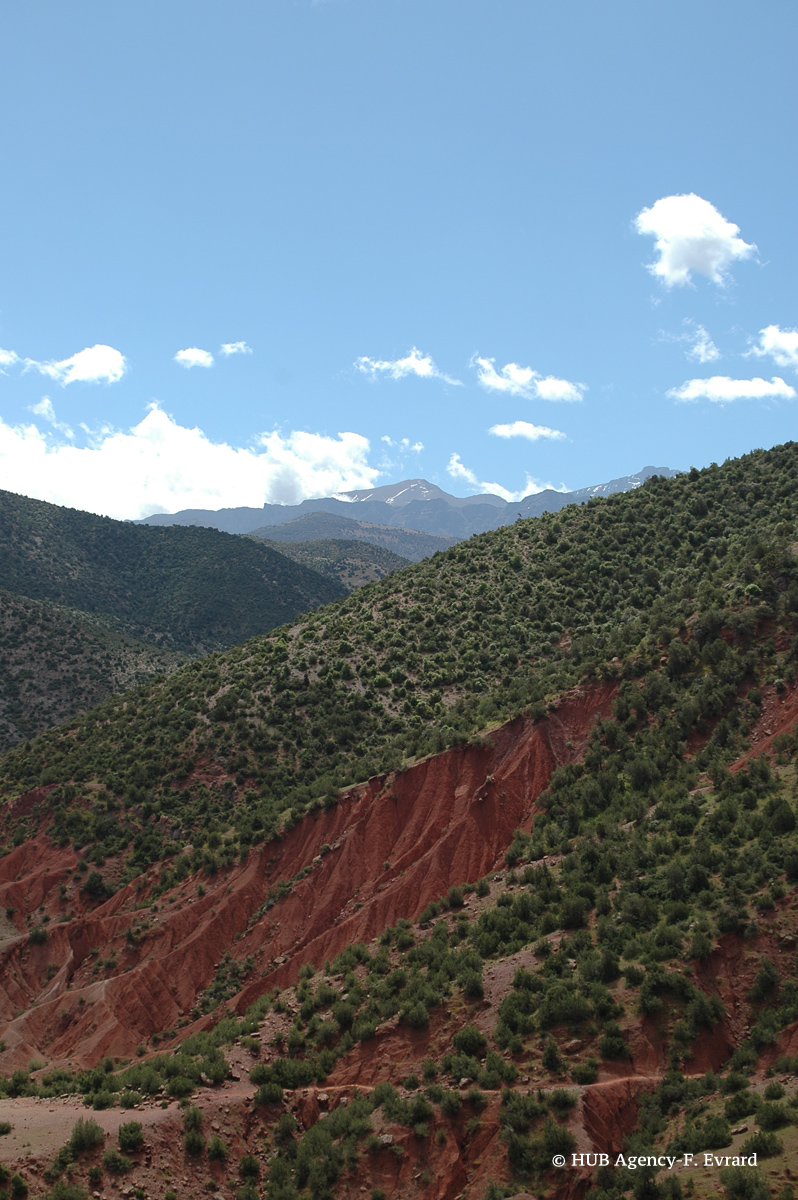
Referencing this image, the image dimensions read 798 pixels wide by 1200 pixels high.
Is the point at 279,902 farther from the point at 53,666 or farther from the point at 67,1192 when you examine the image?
the point at 53,666

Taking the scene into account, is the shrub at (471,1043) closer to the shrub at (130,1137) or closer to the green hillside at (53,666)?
the shrub at (130,1137)

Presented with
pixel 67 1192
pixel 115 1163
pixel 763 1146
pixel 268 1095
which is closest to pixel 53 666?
pixel 268 1095

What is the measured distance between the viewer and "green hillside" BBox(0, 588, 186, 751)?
3270 inches

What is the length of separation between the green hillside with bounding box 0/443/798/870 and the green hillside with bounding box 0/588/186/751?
28237 millimetres

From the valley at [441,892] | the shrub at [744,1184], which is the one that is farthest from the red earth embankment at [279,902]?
the shrub at [744,1184]

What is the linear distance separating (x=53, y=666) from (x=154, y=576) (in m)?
58.9

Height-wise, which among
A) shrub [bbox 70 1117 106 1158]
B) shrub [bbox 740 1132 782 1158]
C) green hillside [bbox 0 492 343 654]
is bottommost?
shrub [bbox 70 1117 106 1158]

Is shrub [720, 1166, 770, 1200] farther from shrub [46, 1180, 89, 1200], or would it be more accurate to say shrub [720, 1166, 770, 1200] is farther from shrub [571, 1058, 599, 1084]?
shrub [46, 1180, 89, 1200]

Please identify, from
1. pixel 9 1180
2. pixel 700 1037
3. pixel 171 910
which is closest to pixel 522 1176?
pixel 700 1037

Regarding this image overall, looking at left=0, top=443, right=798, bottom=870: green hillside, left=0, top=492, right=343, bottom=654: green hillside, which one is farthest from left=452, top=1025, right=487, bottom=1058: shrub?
left=0, top=492, right=343, bottom=654: green hillside

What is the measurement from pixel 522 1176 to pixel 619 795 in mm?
15522

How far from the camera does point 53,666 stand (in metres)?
89.2

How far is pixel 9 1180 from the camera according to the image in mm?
16125

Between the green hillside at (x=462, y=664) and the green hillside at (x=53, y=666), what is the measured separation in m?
28.2
